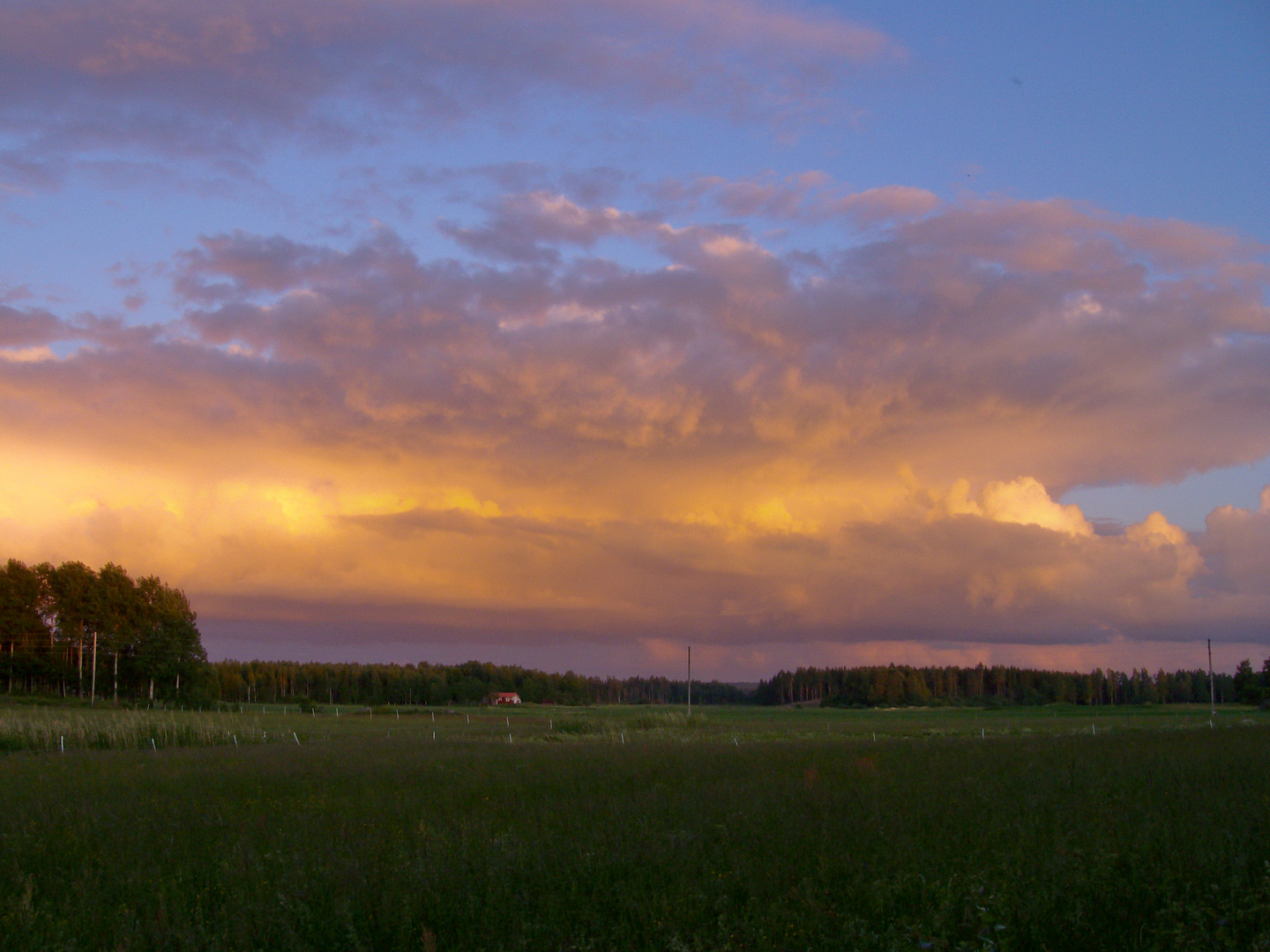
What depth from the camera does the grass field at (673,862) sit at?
28.1 ft

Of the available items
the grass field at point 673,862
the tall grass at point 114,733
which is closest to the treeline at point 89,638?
the tall grass at point 114,733

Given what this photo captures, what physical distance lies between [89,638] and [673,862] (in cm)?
11392

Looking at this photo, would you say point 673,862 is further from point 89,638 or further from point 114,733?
point 89,638

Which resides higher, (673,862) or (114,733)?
(673,862)

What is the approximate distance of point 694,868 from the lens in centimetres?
1059

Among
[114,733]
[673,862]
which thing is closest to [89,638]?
[114,733]

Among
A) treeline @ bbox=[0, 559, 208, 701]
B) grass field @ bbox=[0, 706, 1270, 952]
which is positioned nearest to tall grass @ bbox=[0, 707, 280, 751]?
grass field @ bbox=[0, 706, 1270, 952]

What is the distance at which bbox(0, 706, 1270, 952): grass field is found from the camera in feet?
28.1

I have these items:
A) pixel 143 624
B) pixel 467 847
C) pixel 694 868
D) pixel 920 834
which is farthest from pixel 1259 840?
pixel 143 624

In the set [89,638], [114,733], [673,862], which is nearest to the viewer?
[673,862]

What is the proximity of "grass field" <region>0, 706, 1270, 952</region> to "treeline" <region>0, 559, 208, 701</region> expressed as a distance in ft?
308

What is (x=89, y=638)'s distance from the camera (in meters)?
104

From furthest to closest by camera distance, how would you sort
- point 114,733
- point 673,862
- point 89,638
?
point 89,638 → point 114,733 → point 673,862

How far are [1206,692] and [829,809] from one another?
226m
